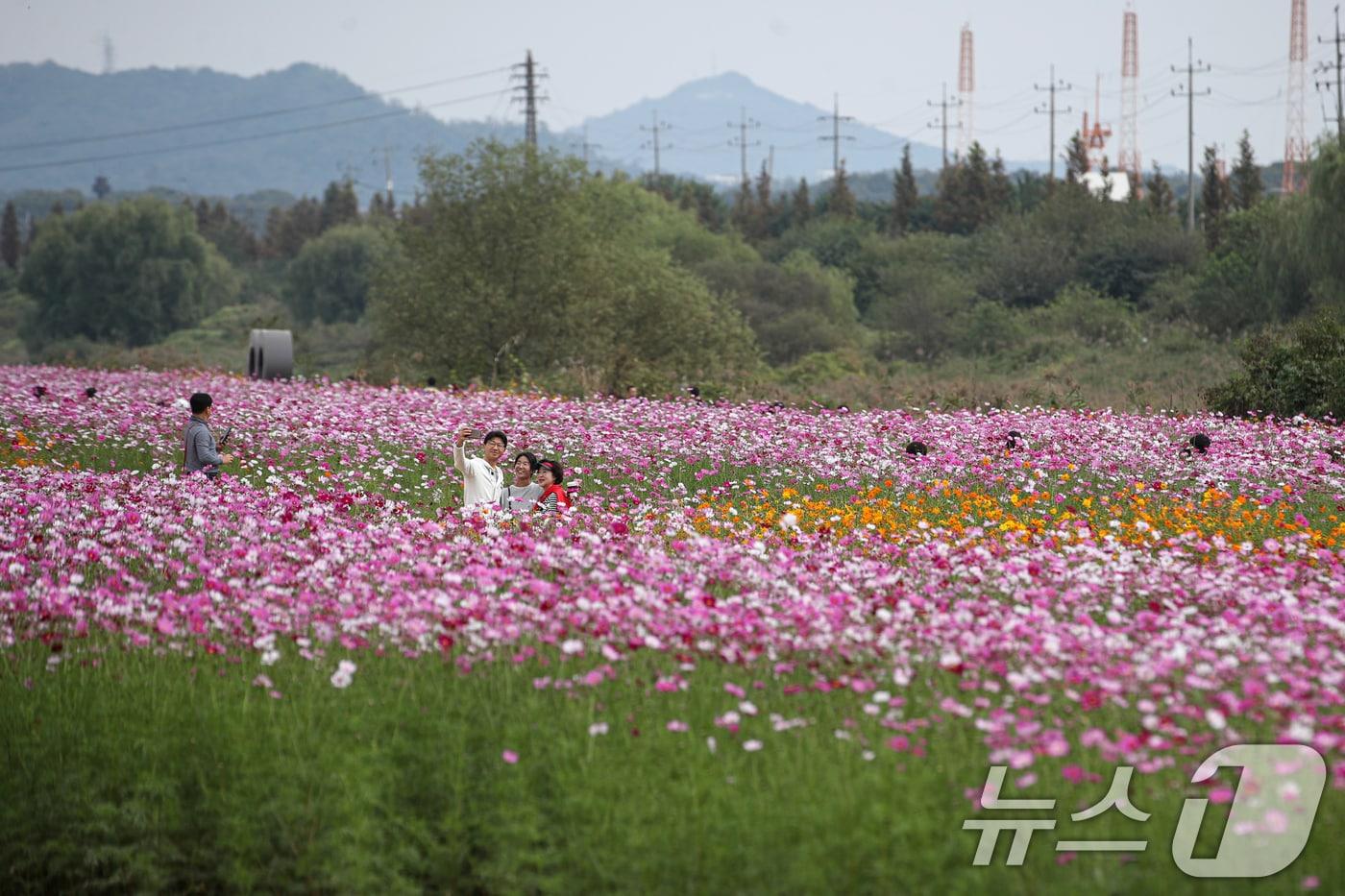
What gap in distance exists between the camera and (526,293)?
3903 centimetres

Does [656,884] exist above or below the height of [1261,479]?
below

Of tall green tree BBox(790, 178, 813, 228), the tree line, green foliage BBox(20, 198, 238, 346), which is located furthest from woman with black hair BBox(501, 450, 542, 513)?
tall green tree BBox(790, 178, 813, 228)

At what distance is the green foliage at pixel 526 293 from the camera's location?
38.5m

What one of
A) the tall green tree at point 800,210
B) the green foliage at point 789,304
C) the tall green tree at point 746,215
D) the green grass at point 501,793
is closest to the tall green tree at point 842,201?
the tall green tree at point 800,210

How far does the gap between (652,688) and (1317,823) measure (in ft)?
10.1

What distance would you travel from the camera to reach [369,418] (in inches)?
713

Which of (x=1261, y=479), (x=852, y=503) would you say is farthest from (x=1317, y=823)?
(x=1261, y=479)

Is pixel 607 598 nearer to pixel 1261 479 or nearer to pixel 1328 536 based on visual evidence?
pixel 1328 536

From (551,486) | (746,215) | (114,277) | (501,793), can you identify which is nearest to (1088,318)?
(551,486)

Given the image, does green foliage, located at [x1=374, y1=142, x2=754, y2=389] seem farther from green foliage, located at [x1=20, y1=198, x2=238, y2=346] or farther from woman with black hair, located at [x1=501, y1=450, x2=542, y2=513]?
green foliage, located at [x1=20, y1=198, x2=238, y2=346]

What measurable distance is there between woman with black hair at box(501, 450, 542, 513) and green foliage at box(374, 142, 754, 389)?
76.4 ft

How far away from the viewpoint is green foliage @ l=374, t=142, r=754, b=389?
38.5 m

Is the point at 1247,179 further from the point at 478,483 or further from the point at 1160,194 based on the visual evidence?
the point at 478,483

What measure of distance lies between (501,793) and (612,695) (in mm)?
818
